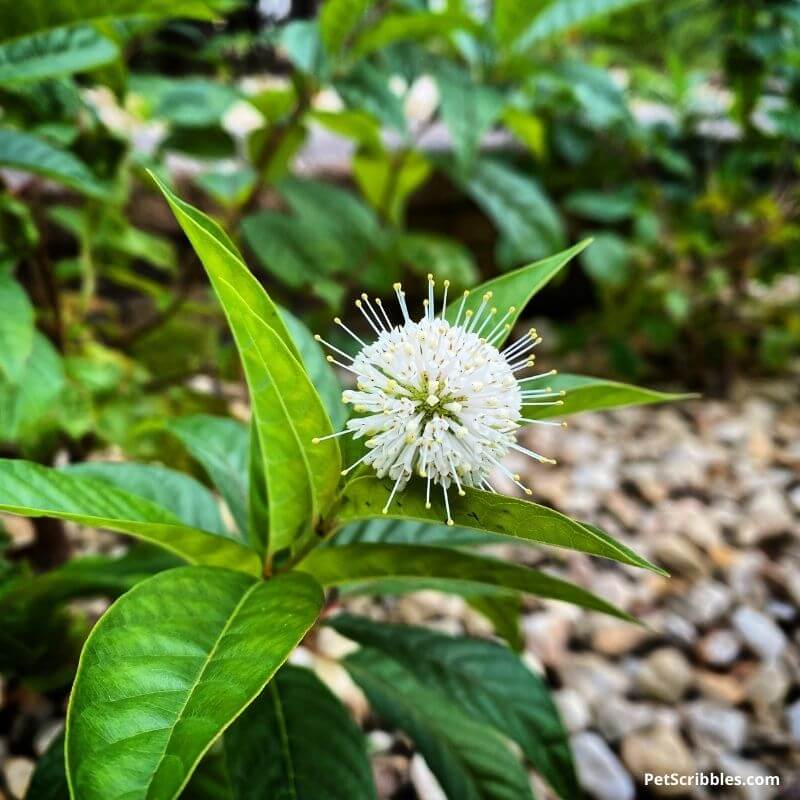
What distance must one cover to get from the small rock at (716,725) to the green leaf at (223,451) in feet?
2.46

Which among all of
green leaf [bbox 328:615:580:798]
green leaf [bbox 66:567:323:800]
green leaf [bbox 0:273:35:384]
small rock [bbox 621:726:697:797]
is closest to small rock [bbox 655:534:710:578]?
small rock [bbox 621:726:697:797]

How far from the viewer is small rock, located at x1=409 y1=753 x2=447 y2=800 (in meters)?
0.89

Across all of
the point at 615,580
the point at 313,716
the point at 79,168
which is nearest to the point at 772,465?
the point at 615,580

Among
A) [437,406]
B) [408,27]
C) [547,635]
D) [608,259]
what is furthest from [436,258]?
[437,406]

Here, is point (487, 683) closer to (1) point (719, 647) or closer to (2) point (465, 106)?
(1) point (719, 647)

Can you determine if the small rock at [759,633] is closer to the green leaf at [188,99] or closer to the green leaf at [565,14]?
the green leaf at [565,14]

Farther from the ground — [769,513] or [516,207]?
[516,207]

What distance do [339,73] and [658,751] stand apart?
1.06 m

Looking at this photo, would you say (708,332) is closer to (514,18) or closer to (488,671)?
(514,18)

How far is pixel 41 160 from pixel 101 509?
47 cm

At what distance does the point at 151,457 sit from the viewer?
3.25 ft

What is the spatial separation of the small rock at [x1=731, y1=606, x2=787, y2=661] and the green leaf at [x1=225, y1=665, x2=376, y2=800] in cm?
84

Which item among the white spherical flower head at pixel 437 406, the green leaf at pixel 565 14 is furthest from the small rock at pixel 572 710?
the green leaf at pixel 565 14

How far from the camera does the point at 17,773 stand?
83cm
